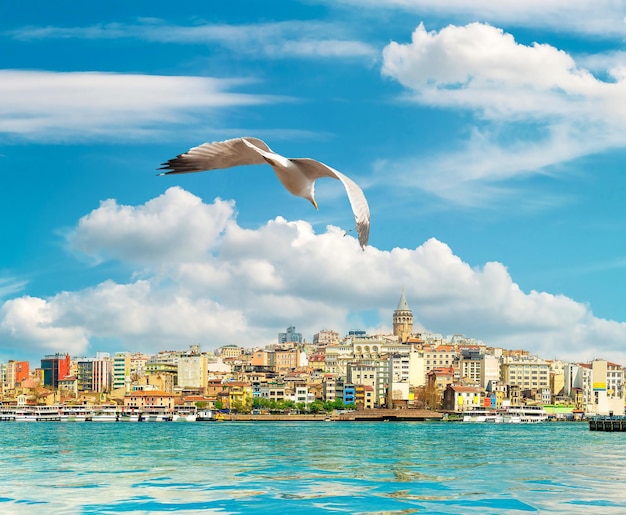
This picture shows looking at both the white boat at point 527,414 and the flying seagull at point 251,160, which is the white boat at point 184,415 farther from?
the flying seagull at point 251,160

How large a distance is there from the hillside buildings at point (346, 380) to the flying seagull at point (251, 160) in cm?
5827

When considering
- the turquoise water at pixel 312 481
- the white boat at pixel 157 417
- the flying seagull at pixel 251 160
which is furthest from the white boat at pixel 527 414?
the flying seagull at pixel 251 160

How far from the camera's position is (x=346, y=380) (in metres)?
71.6

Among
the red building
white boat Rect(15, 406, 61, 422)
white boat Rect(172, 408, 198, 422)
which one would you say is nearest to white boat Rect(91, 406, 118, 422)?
white boat Rect(15, 406, 61, 422)

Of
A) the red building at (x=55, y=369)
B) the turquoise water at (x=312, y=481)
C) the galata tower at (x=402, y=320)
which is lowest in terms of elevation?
the turquoise water at (x=312, y=481)

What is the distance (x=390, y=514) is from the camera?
11.6 metres

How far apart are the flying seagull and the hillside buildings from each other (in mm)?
58271

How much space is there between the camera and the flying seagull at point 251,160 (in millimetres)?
5277

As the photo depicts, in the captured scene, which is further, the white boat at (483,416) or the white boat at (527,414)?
the white boat at (527,414)

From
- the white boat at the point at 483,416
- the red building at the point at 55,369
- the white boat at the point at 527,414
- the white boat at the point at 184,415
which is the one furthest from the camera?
the red building at the point at 55,369

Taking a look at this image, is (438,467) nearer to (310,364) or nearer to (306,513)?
(306,513)

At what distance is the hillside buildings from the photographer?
67.1 m

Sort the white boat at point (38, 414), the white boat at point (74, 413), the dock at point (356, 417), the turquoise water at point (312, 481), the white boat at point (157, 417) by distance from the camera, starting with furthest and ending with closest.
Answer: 1. the white boat at point (38, 414)
2. the white boat at point (74, 413)
3. the white boat at point (157, 417)
4. the dock at point (356, 417)
5. the turquoise water at point (312, 481)

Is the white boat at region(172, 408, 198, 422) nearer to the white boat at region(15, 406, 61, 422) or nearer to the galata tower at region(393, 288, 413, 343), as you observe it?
the white boat at region(15, 406, 61, 422)
